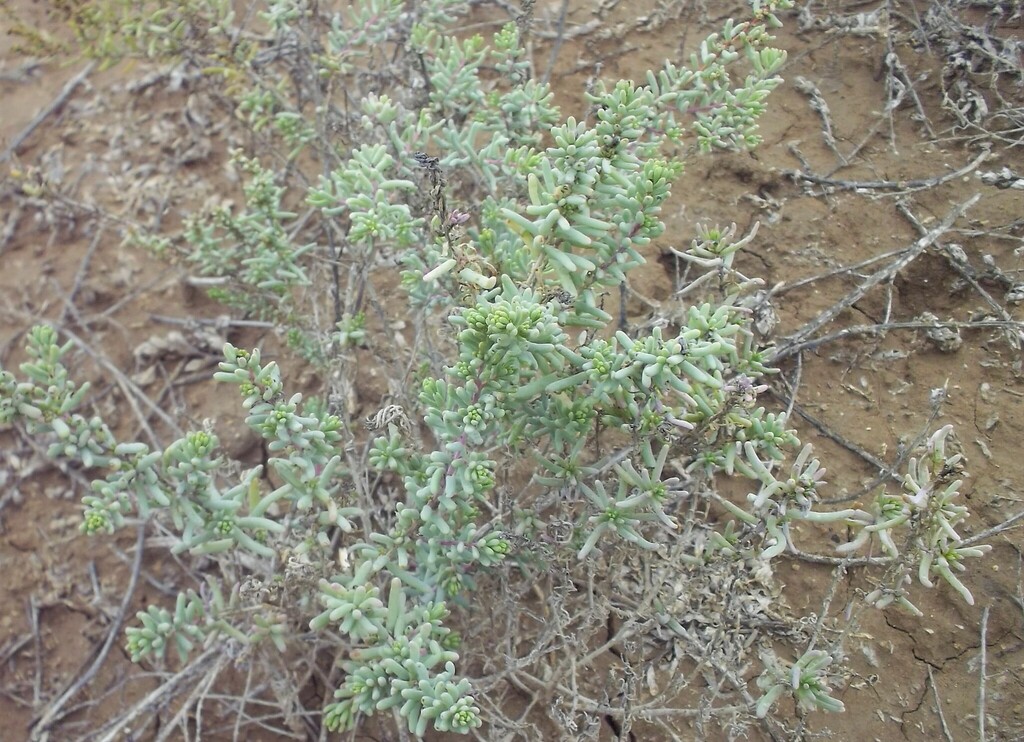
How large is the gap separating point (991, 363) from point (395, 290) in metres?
2.10

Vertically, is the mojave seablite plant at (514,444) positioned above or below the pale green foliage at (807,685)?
above

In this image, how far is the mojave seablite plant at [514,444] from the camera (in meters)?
1.86

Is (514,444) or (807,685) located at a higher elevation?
(514,444)

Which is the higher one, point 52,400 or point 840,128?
point 52,400

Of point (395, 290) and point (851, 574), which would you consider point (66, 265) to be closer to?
point (395, 290)

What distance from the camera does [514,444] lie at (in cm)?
207

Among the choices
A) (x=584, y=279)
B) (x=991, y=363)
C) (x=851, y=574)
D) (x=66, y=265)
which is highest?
(x=584, y=279)

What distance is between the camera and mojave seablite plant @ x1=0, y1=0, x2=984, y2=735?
1.86 metres

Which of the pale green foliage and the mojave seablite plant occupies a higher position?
the mojave seablite plant

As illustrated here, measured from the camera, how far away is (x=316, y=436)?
2.03 meters

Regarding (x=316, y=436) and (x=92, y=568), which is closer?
(x=316, y=436)

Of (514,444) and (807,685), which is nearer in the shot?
(807,685)

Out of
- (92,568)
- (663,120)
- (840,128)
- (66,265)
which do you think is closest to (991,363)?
(840,128)

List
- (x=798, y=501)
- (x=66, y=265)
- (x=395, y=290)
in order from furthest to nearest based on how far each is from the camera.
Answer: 1. (x=66, y=265)
2. (x=395, y=290)
3. (x=798, y=501)
